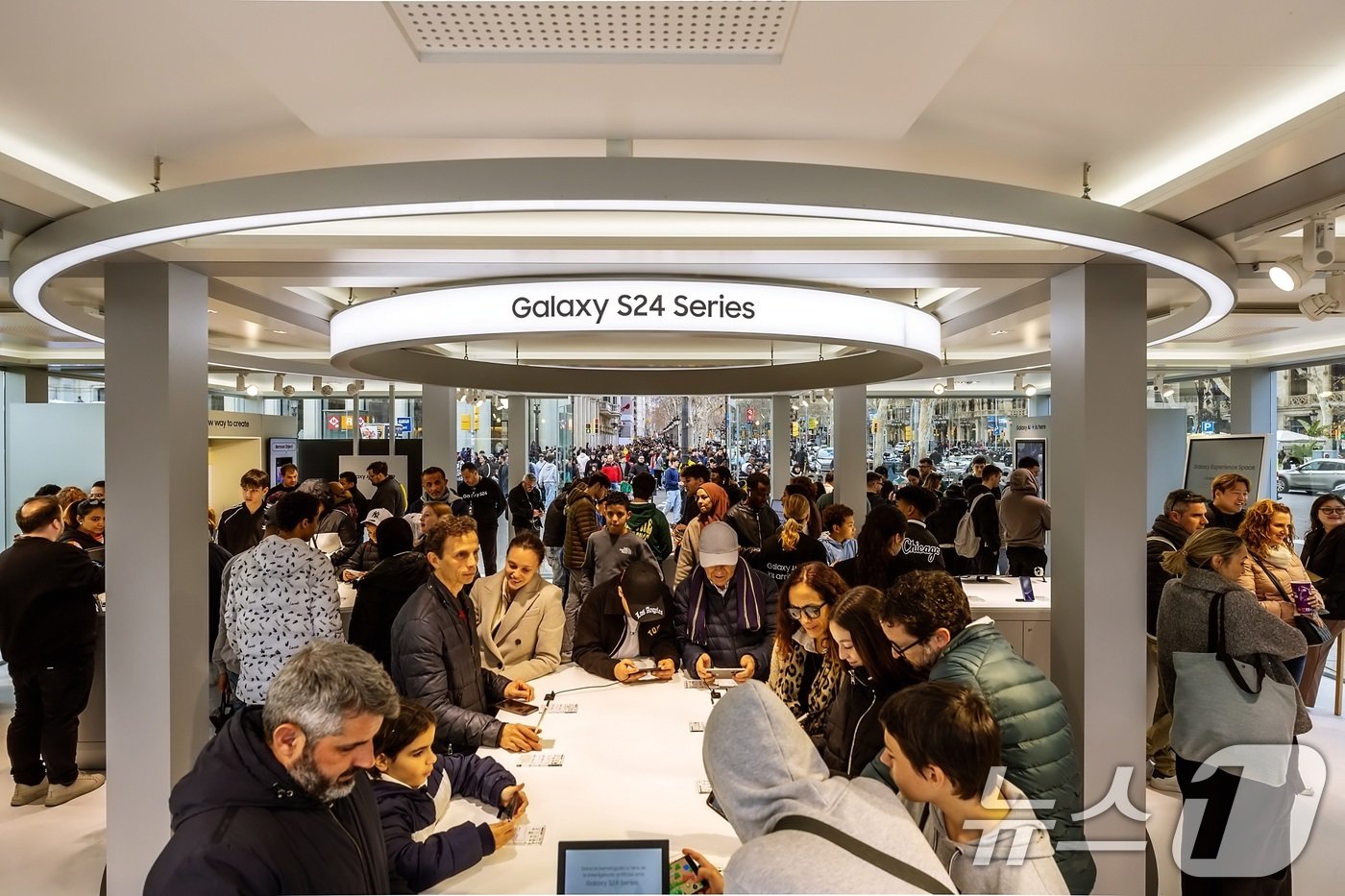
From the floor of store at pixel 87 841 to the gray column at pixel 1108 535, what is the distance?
75 centimetres

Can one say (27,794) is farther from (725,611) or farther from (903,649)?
(903,649)

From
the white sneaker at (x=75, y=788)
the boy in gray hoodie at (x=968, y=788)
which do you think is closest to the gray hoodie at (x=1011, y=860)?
the boy in gray hoodie at (x=968, y=788)

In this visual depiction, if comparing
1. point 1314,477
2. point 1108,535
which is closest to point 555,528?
point 1108,535

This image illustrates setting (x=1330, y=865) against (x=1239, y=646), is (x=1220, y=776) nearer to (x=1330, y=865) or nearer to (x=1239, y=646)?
(x=1239, y=646)

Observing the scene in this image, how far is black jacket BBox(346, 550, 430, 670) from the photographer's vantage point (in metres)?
3.76

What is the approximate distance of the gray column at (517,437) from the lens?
41.8ft

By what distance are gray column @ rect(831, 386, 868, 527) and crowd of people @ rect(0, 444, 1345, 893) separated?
112 inches

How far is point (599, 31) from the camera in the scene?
1.62m

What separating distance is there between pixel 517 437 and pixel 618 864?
1194 cm

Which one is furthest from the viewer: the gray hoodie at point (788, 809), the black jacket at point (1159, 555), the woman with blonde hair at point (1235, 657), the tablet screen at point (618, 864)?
the black jacket at point (1159, 555)


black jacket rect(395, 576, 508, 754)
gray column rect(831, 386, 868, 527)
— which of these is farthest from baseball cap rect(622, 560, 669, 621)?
gray column rect(831, 386, 868, 527)

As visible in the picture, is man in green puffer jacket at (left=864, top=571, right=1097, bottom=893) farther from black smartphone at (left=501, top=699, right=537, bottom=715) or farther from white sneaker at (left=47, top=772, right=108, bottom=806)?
white sneaker at (left=47, top=772, right=108, bottom=806)

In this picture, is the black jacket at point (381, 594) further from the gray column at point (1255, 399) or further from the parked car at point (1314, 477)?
the gray column at point (1255, 399)

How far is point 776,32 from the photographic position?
1.65 metres
